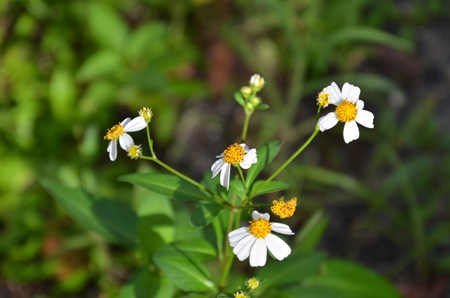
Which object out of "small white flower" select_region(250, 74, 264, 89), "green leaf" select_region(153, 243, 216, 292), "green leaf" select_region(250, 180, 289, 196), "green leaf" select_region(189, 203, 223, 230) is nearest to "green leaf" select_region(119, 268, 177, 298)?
"green leaf" select_region(153, 243, 216, 292)

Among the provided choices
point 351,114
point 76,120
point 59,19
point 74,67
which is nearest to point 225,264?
point 351,114

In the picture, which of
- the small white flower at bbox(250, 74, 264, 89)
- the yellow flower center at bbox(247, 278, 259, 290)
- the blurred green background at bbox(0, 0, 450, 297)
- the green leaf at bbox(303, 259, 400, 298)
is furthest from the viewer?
the blurred green background at bbox(0, 0, 450, 297)

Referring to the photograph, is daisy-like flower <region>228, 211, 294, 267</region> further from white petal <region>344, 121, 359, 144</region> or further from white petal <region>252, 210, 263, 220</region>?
white petal <region>344, 121, 359, 144</region>

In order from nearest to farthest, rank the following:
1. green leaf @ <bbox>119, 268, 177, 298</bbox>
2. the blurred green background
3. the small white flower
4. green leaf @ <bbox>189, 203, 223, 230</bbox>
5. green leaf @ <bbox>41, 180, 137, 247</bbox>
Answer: green leaf @ <bbox>189, 203, 223, 230</bbox> → the small white flower → green leaf @ <bbox>119, 268, 177, 298</bbox> → green leaf @ <bbox>41, 180, 137, 247</bbox> → the blurred green background

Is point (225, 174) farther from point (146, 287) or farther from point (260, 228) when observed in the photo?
point (146, 287)

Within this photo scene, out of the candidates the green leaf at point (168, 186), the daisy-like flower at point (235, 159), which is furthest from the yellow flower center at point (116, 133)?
the daisy-like flower at point (235, 159)

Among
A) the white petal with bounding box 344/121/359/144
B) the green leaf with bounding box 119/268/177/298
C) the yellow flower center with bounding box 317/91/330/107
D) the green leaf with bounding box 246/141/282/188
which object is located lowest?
the green leaf with bounding box 119/268/177/298

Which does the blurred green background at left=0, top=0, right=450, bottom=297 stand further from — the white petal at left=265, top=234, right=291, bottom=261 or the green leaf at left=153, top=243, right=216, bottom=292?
the white petal at left=265, top=234, right=291, bottom=261

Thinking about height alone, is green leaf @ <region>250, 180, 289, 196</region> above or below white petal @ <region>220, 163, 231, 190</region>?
above

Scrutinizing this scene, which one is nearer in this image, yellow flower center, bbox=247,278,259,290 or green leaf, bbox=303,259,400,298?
yellow flower center, bbox=247,278,259,290
